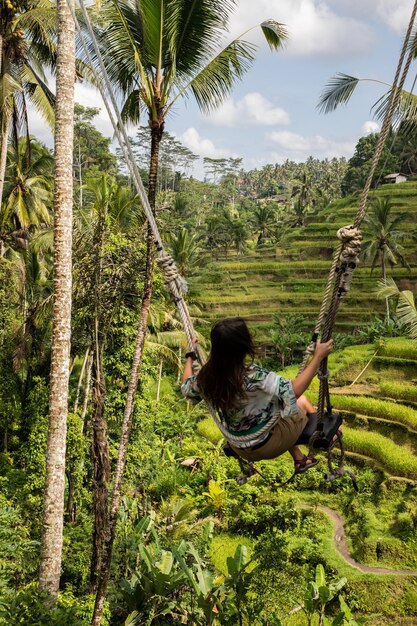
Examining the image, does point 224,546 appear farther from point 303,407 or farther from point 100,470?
point 303,407

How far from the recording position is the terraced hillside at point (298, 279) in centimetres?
2342

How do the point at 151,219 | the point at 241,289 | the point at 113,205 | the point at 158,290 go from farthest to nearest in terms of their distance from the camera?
the point at 241,289 → the point at 113,205 → the point at 158,290 → the point at 151,219

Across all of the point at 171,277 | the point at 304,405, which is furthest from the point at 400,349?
the point at 304,405

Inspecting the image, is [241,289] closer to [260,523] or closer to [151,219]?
[260,523]

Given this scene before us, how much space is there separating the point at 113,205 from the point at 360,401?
7496 millimetres

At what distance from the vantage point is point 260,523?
10188 mm

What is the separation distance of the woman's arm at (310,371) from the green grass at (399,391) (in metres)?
12.1

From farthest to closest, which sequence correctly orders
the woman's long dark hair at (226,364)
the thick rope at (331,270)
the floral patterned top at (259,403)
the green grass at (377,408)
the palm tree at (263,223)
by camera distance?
the palm tree at (263,223), the green grass at (377,408), the thick rope at (331,270), the floral patterned top at (259,403), the woman's long dark hair at (226,364)

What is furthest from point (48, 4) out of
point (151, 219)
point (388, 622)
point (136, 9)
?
point (388, 622)

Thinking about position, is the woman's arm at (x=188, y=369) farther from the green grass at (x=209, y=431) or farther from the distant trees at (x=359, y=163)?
the distant trees at (x=359, y=163)

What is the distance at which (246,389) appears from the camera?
205 cm

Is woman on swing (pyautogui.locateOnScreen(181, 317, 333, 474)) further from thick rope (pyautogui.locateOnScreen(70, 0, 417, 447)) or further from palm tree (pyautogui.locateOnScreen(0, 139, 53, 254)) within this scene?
palm tree (pyautogui.locateOnScreen(0, 139, 53, 254))

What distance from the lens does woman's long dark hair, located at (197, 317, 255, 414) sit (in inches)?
74.4

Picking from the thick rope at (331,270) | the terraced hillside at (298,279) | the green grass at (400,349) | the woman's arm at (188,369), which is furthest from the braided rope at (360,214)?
the terraced hillside at (298,279)
